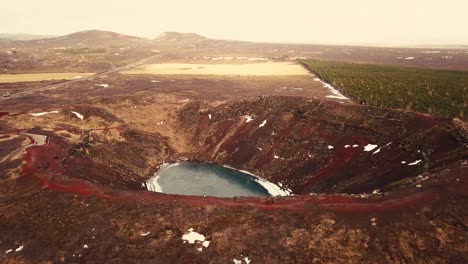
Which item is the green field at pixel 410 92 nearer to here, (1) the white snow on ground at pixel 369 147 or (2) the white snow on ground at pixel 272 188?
(1) the white snow on ground at pixel 369 147

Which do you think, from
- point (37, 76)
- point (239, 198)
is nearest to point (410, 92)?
point (239, 198)

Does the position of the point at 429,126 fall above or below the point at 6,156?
above

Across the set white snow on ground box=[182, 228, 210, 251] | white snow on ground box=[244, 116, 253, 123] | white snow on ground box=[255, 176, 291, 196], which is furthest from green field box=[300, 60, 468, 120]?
white snow on ground box=[182, 228, 210, 251]

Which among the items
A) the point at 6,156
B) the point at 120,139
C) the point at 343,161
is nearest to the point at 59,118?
the point at 120,139

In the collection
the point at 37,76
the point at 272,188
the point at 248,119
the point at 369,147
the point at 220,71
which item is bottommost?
the point at 272,188

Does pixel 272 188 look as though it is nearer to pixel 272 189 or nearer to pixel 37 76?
pixel 272 189

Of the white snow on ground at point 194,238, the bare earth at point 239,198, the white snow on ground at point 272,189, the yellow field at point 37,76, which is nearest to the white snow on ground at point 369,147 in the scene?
the bare earth at point 239,198

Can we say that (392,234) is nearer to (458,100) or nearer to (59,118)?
(458,100)
